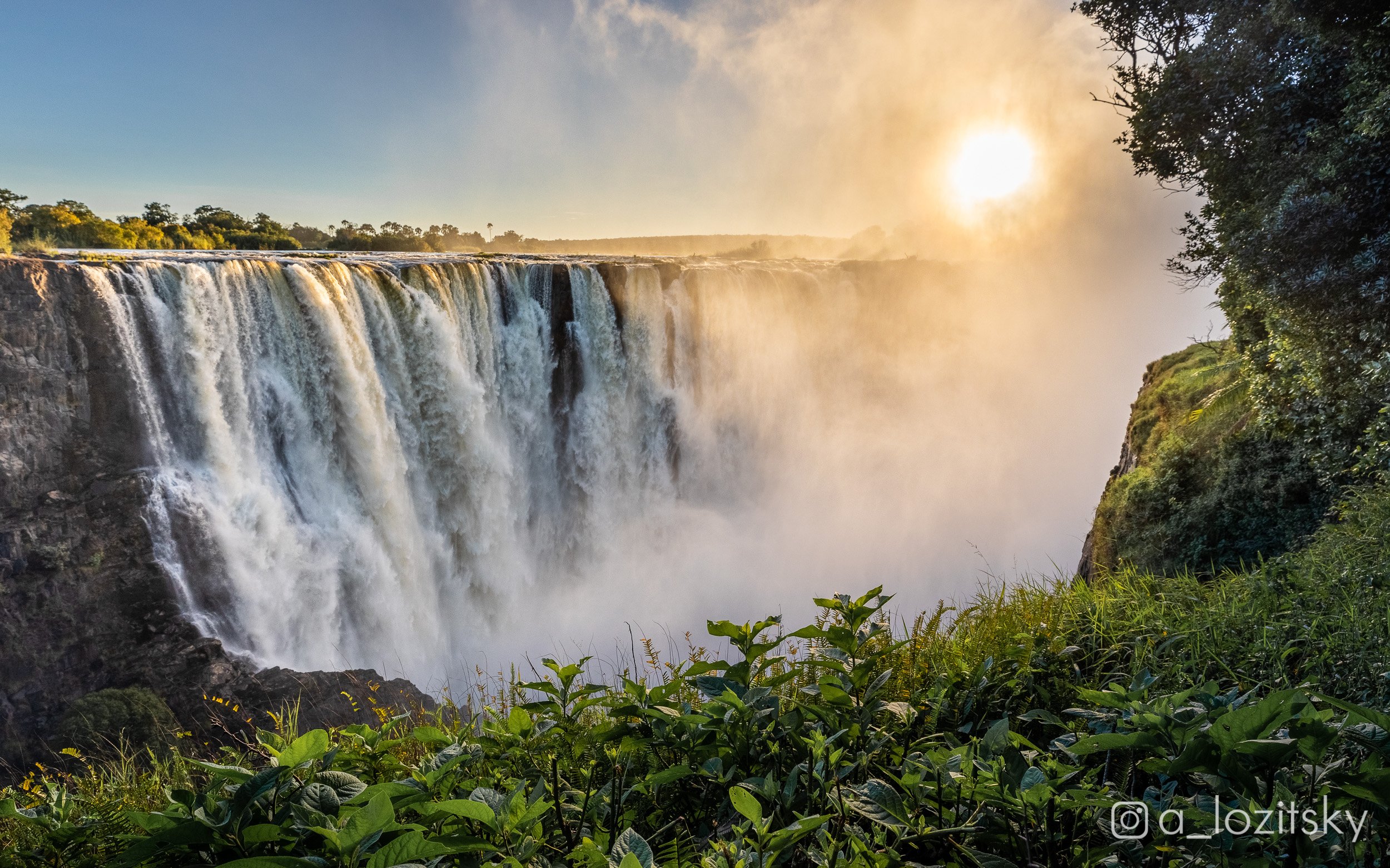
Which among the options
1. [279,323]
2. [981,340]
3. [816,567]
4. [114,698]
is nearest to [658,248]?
[981,340]

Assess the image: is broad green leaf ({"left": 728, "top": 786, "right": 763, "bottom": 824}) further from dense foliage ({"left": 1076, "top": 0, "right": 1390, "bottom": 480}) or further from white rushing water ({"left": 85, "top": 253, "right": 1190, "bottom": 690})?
dense foliage ({"left": 1076, "top": 0, "right": 1390, "bottom": 480})

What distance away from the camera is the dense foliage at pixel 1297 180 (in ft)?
21.3

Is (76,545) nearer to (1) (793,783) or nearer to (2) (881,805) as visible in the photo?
(1) (793,783)

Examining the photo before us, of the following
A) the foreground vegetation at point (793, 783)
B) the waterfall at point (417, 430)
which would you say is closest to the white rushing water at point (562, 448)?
the waterfall at point (417, 430)

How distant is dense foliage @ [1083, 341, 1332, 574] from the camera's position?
7.93 meters

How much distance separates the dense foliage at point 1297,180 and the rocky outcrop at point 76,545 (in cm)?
1306

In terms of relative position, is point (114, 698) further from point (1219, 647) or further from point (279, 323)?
point (1219, 647)

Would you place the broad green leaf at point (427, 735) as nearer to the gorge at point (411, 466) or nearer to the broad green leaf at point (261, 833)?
the broad green leaf at point (261, 833)

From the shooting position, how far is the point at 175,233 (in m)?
27.3

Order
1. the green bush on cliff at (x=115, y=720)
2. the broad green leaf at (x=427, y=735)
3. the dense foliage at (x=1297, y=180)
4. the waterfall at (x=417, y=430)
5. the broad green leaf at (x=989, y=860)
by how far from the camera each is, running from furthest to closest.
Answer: the waterfall at (x=417, y=430) < the green bush on cliff at (x=115, y=720) < the dense foliage at (x=1297, y=180) < the broad green leaf at (x=427, y=735) < the broad green leaf at (x=989, y=860)

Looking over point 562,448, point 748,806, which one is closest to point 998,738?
point 748,806

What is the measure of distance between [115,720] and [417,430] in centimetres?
753

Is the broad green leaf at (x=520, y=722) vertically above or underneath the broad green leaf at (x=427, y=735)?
above

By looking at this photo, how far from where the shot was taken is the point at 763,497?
24.6 m
